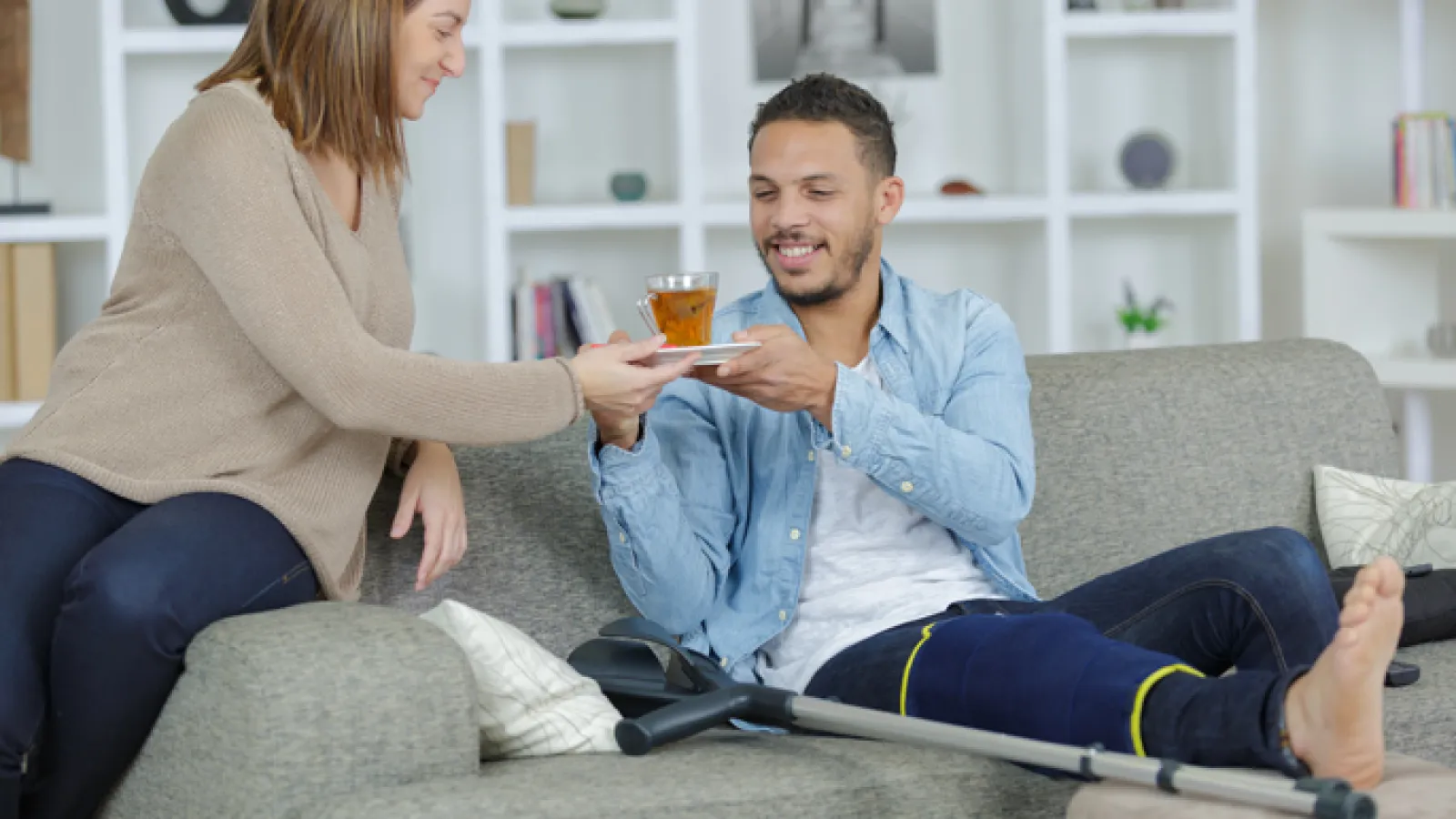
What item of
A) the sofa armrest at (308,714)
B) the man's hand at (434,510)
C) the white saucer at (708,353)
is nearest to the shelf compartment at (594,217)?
the man's hand at (434,510)

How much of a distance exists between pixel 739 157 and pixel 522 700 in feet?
9.43

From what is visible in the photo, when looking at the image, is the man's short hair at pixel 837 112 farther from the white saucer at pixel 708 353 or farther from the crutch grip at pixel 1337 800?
the crutch grip at pixel 1337 800

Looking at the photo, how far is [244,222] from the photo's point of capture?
1763 mm

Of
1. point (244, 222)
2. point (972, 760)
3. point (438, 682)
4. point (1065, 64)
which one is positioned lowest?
point (972, 760)

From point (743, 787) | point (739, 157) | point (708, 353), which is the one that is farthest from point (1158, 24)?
point (743, 787)

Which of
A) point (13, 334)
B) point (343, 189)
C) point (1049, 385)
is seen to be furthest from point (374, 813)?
point (13, 334)

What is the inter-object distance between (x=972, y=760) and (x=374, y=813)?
25.0 inches

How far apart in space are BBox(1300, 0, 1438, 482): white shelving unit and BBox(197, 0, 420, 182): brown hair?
2.91 m

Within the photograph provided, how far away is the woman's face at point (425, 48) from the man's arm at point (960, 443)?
0.58 meters

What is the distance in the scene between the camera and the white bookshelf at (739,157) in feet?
13.5

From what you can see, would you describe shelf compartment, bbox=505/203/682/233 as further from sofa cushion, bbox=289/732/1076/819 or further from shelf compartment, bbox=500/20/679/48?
sofa cushion, bbox=289/732/1076/819

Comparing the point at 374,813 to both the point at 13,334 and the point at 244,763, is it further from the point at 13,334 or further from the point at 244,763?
the point at 13,334

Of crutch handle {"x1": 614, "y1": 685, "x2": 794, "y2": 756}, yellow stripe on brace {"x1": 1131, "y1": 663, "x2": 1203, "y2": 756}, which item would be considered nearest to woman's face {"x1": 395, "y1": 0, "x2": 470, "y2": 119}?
crutch handle {"x1": 614, "y1": 685, "x2": 794, "y2": 756}

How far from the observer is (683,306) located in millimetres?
1925
